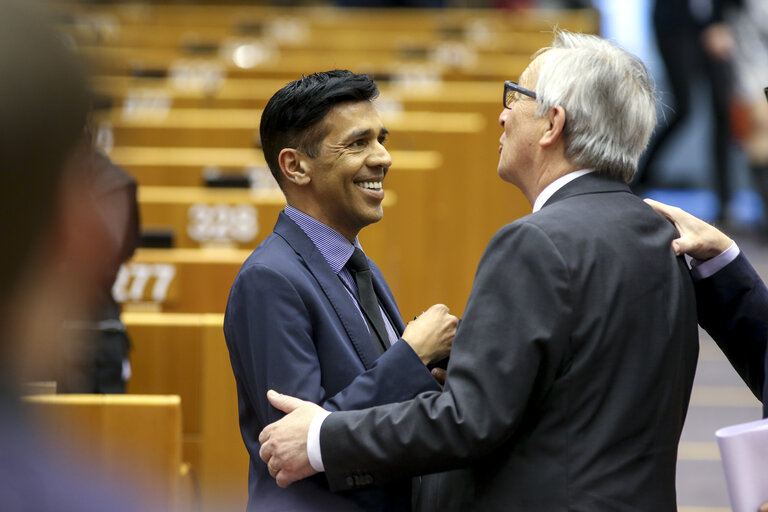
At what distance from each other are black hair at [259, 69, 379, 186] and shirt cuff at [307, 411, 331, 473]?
0.56m

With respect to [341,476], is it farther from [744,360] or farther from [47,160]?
[47,160]

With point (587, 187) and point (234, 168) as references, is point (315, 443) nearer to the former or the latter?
point (587, 187)

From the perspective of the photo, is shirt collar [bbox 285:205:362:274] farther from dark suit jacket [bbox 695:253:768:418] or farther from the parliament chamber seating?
dark suit jacket [bbox 695:253:768:418]

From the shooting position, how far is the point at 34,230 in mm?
821

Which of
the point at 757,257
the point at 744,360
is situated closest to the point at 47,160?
the point at 744,360

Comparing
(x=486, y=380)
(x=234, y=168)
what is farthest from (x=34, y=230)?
(x=234, y=168)

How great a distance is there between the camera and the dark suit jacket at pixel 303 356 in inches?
75.3

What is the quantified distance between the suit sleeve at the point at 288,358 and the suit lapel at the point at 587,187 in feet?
1.25

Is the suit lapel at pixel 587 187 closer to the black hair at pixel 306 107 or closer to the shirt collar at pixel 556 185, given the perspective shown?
the shirt collar at pixel 556 185

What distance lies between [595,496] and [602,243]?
16.5 inches

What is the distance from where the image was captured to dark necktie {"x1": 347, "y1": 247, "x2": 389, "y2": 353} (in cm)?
210

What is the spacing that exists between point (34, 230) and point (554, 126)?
1.26 metres

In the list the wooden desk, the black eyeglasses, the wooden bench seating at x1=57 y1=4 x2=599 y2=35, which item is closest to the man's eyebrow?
the black eyeglasses

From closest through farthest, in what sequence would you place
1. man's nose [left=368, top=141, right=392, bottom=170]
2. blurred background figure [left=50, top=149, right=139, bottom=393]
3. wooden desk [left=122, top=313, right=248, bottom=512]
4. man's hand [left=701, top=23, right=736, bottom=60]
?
man's nose [left=368, top=141, right=392, bottom=170]
blurred background figure [left=50, top=149, right=139, bottom=393]
wooden desk [left=122, top=313, right=248, bottom=512]
man's hand [left=701, top=23, right=736, bottom=60]
